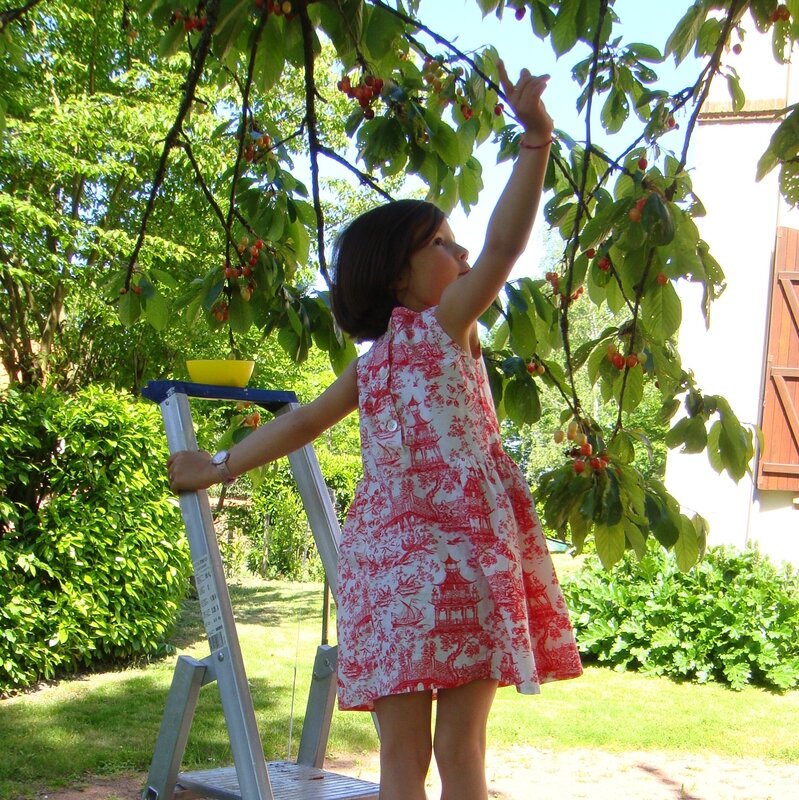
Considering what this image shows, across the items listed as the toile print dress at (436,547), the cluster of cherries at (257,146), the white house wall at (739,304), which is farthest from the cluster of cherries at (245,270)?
the white house wall at (739,304)

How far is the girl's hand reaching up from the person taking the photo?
149 cm

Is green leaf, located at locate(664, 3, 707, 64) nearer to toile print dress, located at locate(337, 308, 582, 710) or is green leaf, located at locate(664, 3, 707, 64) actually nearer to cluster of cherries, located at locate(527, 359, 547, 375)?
cluster of cherries, located at locate(527, 359, 547, 375)

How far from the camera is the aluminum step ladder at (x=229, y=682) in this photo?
186 cm

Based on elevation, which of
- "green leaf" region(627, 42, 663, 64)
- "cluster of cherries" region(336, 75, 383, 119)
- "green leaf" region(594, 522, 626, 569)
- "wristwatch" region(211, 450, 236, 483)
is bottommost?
"green leaf" region(594, 522, 626, 569)

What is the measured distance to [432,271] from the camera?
70.7 inches

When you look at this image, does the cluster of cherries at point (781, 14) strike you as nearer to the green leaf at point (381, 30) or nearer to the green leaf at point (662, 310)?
the green leaf at point (662, 310)

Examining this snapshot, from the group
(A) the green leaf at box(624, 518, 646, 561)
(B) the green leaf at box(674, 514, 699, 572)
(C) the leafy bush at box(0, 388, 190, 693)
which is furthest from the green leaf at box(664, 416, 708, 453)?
(C) the leafy bush at box(0, 388, 190, 693)

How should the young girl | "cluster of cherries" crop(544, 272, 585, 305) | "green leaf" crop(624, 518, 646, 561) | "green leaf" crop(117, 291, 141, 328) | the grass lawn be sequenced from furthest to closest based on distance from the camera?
the grass lawn < "green leaf" crop(117, 291, 141, 328) < "cluster of cherries" crop(544, 272, 585, 305) < "green leaf" crop(624, 518, 646, 561) < the young girl

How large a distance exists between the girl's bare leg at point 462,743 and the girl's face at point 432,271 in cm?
66

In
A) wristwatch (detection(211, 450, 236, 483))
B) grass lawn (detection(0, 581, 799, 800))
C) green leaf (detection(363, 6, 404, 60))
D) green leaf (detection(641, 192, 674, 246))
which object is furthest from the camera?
grass lawn (detection(0, 581, 799, 800))

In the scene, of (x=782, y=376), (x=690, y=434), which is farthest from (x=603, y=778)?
(x=782, y=376)

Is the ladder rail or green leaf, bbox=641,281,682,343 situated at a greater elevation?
green leaf, bbox=641,281,682,343

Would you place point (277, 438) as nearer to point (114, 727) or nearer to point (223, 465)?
point (223, 465)

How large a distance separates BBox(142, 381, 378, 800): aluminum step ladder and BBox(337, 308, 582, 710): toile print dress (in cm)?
26
